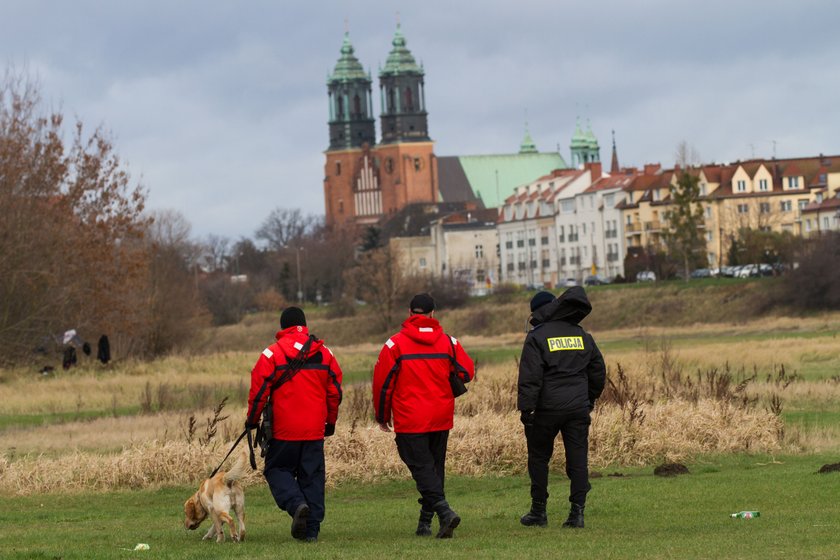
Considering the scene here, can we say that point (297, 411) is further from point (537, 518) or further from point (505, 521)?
point (505, 521)

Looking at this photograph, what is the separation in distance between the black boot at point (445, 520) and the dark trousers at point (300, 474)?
102 cm

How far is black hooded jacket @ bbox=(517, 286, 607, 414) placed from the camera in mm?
14320

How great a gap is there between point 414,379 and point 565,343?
137cm

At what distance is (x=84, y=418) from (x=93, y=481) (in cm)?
1500

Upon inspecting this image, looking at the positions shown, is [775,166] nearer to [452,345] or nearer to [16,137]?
[16,137]

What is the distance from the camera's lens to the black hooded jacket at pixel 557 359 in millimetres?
14320

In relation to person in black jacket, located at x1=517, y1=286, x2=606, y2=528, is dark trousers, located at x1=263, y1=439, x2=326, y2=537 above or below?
below

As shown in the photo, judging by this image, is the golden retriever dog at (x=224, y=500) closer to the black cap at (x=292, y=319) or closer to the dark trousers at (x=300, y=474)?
the dark trousers at (x=300, y=474)

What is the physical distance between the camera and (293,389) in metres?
14.1

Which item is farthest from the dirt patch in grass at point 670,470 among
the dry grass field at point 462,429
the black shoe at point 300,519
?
the black shoe at point 300,519

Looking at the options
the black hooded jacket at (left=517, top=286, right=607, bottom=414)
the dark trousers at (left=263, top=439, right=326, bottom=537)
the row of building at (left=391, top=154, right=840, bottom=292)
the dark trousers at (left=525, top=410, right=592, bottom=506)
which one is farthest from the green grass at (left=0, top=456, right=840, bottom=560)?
the row of building at (left=391, top=154, right=840, bottom=292)

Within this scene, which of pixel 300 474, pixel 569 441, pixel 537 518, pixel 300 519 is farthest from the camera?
pixel 537 518

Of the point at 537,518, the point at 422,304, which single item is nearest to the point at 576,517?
the point at 537,518

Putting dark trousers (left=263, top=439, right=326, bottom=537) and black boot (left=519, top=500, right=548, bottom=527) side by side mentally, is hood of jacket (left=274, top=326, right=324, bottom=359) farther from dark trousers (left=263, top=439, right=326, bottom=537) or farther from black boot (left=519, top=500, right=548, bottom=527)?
black boot (left=519, top=500, right=548, bottom=527)
